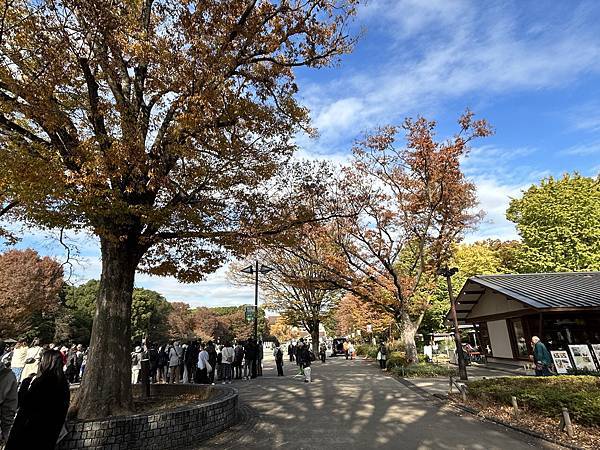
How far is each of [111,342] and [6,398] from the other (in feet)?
9.44

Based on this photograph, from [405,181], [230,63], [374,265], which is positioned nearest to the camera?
[230,63]

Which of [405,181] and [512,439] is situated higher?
[405,181]

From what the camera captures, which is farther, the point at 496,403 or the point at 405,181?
the point at 405,181

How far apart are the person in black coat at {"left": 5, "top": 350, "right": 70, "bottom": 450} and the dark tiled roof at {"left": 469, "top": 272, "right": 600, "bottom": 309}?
1453cm

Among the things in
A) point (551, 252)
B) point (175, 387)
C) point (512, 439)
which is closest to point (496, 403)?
point (512, 439)

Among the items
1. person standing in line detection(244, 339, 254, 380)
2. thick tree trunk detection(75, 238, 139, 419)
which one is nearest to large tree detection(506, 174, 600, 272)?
person standing in line detection(244, 339, 254, 380)

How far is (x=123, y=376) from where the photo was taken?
7473mm

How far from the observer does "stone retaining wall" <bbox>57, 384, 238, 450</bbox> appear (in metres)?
5.61

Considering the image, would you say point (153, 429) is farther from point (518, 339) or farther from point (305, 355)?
point (518, 339)

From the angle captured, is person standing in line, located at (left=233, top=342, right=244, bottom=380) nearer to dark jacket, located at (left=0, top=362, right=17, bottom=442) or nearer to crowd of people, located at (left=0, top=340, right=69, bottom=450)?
dark jacket, located at (left=0, top=362, right=17, bottom=442)

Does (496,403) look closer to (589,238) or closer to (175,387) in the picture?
(175,387)

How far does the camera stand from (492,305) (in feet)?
64.1

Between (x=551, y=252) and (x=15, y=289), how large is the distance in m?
41.7

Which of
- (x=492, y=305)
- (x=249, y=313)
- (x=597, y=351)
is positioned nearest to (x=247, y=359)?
(x=249, y=313)
